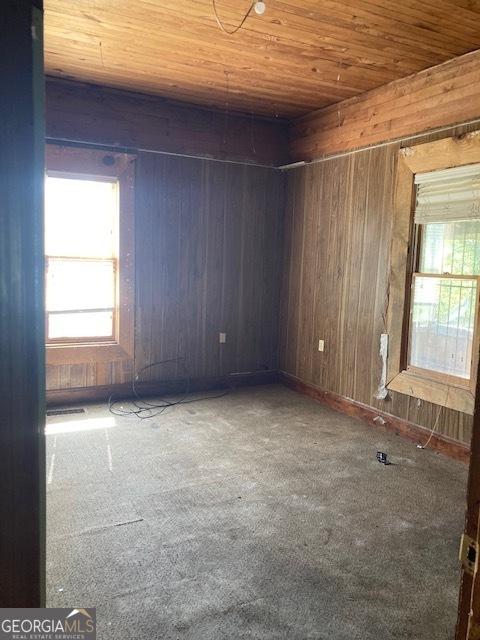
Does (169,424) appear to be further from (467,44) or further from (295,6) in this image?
(467,44)

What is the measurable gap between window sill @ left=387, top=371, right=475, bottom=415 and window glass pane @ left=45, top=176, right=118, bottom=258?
9.44 ft

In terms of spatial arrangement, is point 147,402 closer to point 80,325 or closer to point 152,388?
point 152,388

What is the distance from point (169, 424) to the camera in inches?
163

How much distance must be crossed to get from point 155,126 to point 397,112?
7.37 ft

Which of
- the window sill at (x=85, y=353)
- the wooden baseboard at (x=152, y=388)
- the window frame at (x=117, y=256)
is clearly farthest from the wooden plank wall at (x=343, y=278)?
the window sill at (x=85, y=353)

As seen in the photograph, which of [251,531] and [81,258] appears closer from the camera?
[251,531]

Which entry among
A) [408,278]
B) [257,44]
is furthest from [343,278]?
[257,44]

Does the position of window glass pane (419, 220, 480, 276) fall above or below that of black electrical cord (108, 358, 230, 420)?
above

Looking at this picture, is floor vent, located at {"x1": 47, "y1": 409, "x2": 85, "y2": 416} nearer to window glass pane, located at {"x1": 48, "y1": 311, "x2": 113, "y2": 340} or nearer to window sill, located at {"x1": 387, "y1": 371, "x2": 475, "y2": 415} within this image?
window glass pane, located at {"x1": 48, "y1": 311, "x2": 113, "y2": 340}

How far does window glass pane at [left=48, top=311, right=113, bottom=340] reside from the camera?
4574 millimetres

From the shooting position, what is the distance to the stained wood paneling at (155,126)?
14.4ft

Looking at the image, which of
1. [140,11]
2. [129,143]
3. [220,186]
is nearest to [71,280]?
[129,143]

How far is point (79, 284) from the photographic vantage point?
4.66 meters

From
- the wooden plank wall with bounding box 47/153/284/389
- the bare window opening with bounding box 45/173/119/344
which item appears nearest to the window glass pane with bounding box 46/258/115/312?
the bare window opening with bounding box 45/173/119/344
